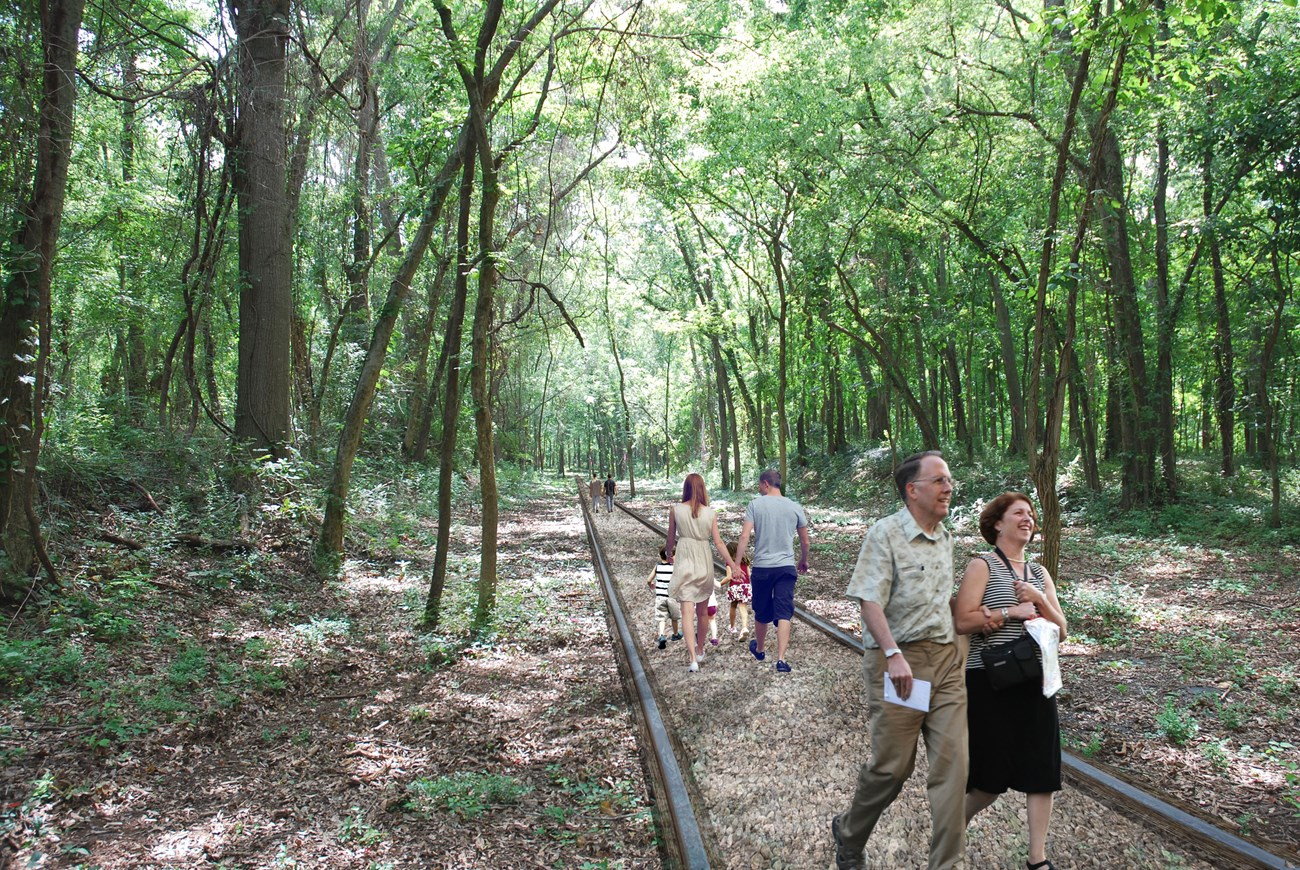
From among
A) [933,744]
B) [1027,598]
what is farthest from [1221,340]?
[933,744]

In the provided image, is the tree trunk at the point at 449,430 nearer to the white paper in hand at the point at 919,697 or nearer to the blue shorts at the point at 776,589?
the blue shorts at the point at 776,589

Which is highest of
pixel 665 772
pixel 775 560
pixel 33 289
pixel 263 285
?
pixel 263 285

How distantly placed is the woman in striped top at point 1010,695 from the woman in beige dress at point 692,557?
388 centimetres

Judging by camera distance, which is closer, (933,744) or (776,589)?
(933,744)

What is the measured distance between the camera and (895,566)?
329cm

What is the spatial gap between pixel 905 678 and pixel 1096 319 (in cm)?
1791

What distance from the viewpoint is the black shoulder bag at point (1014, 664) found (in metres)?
3.14

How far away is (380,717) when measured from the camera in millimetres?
6016

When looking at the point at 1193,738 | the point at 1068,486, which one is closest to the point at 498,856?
the point at 1193,738

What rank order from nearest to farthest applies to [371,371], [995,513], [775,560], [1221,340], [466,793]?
[995,513] → [466,793] → [775,560] → [371,371] → [1221,340]

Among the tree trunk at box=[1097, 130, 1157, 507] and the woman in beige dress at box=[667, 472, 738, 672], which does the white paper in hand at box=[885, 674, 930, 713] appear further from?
the tree trunk at box=[1097, 130, 1157, 507]

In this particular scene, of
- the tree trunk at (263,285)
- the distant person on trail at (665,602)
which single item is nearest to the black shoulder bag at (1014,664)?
the distant person on trail at (665,602)

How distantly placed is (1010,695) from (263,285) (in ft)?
35.2

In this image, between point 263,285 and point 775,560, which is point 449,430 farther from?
point 263,285
